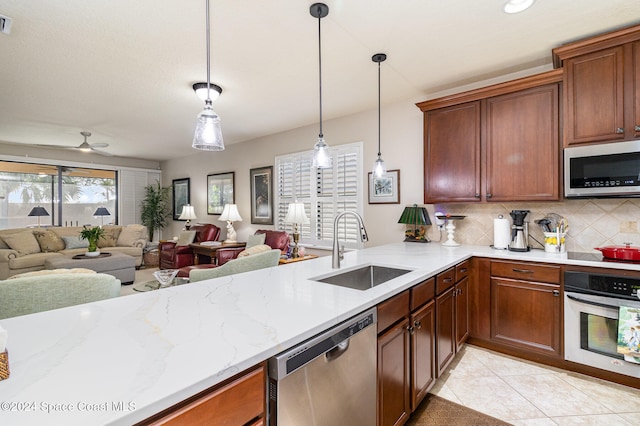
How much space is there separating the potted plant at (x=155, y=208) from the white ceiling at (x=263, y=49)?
368 cm

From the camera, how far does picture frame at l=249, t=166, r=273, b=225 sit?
538cm

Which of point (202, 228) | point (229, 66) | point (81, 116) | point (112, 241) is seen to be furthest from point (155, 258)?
point (229, 66)

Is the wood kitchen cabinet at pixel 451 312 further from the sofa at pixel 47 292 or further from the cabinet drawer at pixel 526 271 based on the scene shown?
the sofa at pixel 47 292

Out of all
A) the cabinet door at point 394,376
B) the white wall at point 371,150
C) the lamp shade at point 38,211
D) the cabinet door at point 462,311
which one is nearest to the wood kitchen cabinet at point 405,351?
the cabinet door at point 394,376

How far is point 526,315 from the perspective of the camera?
8.05 feet

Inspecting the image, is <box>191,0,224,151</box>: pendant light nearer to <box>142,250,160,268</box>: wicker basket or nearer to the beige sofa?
the beige sofa

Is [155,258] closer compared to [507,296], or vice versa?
[507,296]

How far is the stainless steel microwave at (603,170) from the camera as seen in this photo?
2.20 meters

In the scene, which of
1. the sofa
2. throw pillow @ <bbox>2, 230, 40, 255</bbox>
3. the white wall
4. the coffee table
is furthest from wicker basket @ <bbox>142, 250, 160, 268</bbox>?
the sofa

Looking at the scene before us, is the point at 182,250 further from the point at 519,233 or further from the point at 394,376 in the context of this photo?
the point at 519,233

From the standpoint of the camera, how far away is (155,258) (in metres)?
6.84

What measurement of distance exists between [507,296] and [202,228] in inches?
213

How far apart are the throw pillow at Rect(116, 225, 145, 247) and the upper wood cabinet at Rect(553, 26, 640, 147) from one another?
23.9 ft

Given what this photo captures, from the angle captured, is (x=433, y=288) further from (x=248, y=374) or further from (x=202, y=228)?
(x=202, y=228)
